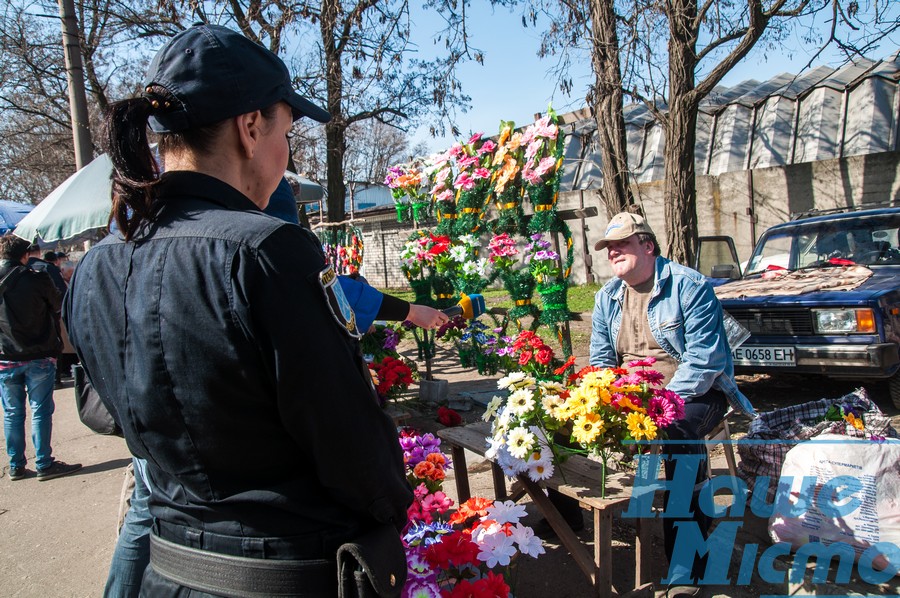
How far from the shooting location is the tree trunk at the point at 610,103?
24.9 ft

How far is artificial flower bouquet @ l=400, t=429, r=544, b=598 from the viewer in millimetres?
2008

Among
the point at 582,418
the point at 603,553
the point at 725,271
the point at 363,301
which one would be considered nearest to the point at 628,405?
the point at 582,418

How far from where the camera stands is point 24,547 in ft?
13.2

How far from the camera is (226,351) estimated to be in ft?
3.36

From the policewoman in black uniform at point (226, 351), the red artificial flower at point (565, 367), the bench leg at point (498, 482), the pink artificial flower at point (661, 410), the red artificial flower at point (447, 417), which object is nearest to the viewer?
the policewoman in black uniform at point (226, 351)


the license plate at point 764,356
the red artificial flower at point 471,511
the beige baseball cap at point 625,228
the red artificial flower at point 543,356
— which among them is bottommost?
the red artificial flower at point 471,511

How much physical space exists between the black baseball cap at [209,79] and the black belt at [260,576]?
2.71 ft

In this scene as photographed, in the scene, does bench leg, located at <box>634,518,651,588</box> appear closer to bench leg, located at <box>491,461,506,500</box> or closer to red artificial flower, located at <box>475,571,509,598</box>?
bench leg, located at <box>491,461,506,500</box>

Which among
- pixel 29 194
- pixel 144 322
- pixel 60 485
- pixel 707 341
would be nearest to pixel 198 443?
pixel 144 322

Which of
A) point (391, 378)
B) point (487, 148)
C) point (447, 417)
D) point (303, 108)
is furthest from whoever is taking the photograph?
point (487, 148)

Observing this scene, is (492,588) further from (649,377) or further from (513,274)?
(513,274)

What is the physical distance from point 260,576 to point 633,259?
2.76 m

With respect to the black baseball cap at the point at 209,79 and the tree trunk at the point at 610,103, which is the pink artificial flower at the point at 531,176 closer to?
the tree trunk at the point at 610,103

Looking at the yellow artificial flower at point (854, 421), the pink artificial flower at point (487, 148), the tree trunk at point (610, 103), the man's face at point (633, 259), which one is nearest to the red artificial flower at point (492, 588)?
the man's face at point (633, 259)
